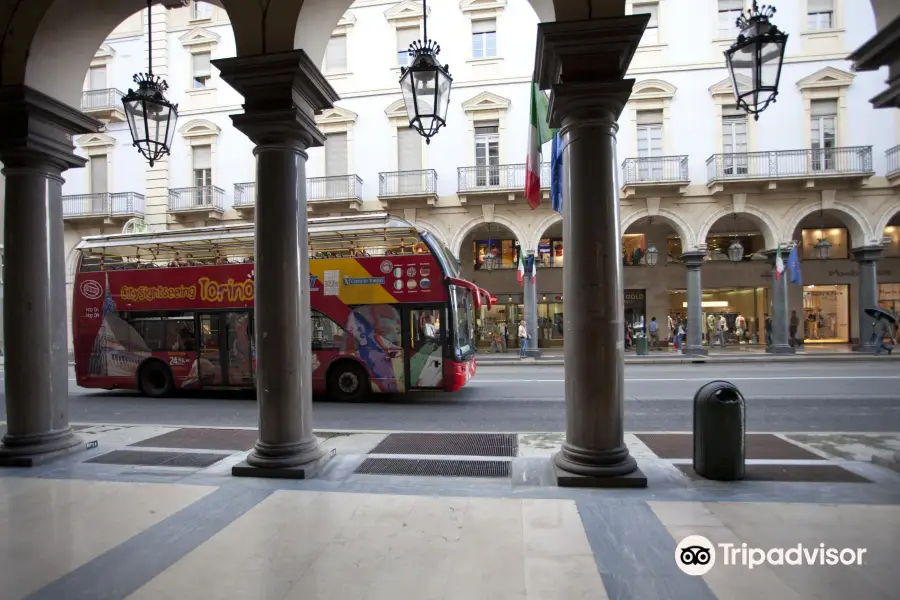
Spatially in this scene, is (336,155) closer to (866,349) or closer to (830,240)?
(830,240)

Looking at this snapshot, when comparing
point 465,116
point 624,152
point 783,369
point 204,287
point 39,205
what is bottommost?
point 783,369

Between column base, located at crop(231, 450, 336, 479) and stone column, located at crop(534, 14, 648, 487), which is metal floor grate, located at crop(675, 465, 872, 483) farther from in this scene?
column base, located at crop(231, 450, 336, 479)

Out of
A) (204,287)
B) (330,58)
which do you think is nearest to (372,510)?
(204,287)

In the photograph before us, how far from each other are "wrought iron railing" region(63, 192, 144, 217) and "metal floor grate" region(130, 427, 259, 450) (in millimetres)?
19468

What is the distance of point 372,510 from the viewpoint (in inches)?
163

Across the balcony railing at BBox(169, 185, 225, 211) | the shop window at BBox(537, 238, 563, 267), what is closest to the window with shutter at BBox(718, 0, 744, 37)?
the shop window at BBox(537, 238, 563, 267)

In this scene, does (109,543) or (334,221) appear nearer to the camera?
(109,543)

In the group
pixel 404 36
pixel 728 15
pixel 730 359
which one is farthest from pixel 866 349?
pixel 404 36

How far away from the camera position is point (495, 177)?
836 inches

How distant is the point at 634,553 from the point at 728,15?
78.1 feet

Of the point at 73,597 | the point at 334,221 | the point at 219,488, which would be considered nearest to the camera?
the point at 73,597

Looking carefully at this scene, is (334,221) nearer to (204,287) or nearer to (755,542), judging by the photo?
(204,287)

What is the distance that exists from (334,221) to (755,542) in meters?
9.41

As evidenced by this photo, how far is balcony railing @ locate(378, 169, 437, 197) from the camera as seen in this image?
21100mm
